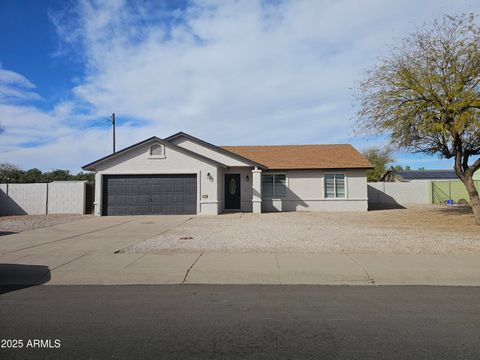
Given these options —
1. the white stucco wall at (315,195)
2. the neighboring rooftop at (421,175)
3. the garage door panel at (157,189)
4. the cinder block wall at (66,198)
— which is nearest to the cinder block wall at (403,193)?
the white stucco wall at (315,195)

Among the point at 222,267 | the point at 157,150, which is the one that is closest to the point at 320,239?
the point at 222,267

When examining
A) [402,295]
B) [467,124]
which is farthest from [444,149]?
[402,295]

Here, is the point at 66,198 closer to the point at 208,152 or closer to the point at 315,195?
the point at 208,152

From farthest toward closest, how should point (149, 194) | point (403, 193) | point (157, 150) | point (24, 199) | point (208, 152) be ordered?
point (403, 193)
point (208, 152)
point (24, 199)
point (157, 150)
point (149, 194)

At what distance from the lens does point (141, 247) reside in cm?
966

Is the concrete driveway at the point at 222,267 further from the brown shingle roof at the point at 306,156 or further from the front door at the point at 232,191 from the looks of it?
the brown shingle roof at the point at 306,156

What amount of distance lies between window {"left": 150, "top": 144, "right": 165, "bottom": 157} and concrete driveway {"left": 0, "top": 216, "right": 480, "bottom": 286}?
1087 centimetres

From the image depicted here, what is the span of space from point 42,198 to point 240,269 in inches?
786

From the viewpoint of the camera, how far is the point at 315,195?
22.5m

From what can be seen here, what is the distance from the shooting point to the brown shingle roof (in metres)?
22.4

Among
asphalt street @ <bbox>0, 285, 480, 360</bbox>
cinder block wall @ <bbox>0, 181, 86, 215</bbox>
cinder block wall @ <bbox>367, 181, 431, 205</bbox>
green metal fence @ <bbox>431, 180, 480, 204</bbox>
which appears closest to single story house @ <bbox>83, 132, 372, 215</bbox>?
cinder block wall @ <bbox>0, 181, 86, 215</bbox>

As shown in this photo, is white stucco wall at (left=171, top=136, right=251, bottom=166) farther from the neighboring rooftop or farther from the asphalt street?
the neighboring rooftop

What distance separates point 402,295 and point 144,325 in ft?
14.1

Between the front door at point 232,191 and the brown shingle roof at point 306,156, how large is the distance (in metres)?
2.46
